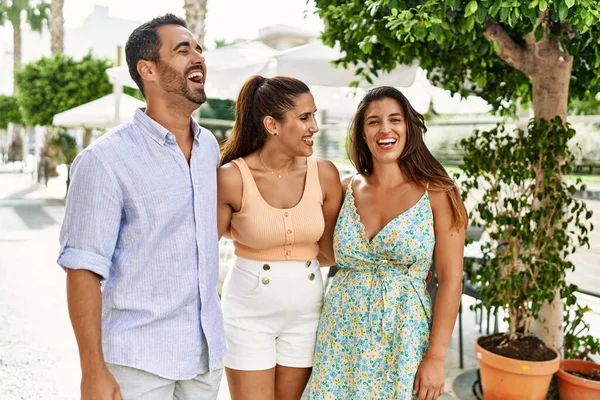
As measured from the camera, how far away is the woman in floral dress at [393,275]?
2.27 meters

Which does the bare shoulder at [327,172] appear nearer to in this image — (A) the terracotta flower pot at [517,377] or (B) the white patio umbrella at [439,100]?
(A) the terracotta flower pot at [517,377]

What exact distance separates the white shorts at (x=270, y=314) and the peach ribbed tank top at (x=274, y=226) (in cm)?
4

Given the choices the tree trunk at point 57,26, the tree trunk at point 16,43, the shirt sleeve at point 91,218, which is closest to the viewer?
A: the shirt sleeve at point 91,218

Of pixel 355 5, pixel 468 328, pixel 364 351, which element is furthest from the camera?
pixel 468 328

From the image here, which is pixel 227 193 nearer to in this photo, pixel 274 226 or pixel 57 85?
pixel 274 226

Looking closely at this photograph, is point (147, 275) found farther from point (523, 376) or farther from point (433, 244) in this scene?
point (523, 376)

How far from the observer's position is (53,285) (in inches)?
283

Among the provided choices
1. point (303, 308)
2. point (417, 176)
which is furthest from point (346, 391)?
point (417, 176)

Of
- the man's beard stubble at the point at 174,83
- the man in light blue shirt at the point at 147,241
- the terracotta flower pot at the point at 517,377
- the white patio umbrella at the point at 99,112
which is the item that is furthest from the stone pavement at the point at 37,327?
the white patio umbrella at the point at 99,112

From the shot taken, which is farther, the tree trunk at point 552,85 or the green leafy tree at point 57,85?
the green leafy tree at point 57,85

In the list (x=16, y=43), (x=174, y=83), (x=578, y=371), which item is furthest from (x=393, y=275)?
(x=16, y=43)

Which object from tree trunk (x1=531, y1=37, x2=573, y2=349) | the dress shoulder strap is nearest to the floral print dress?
the dress shoulder strap

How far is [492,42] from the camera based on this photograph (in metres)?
3.36

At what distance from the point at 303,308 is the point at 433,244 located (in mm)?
567
